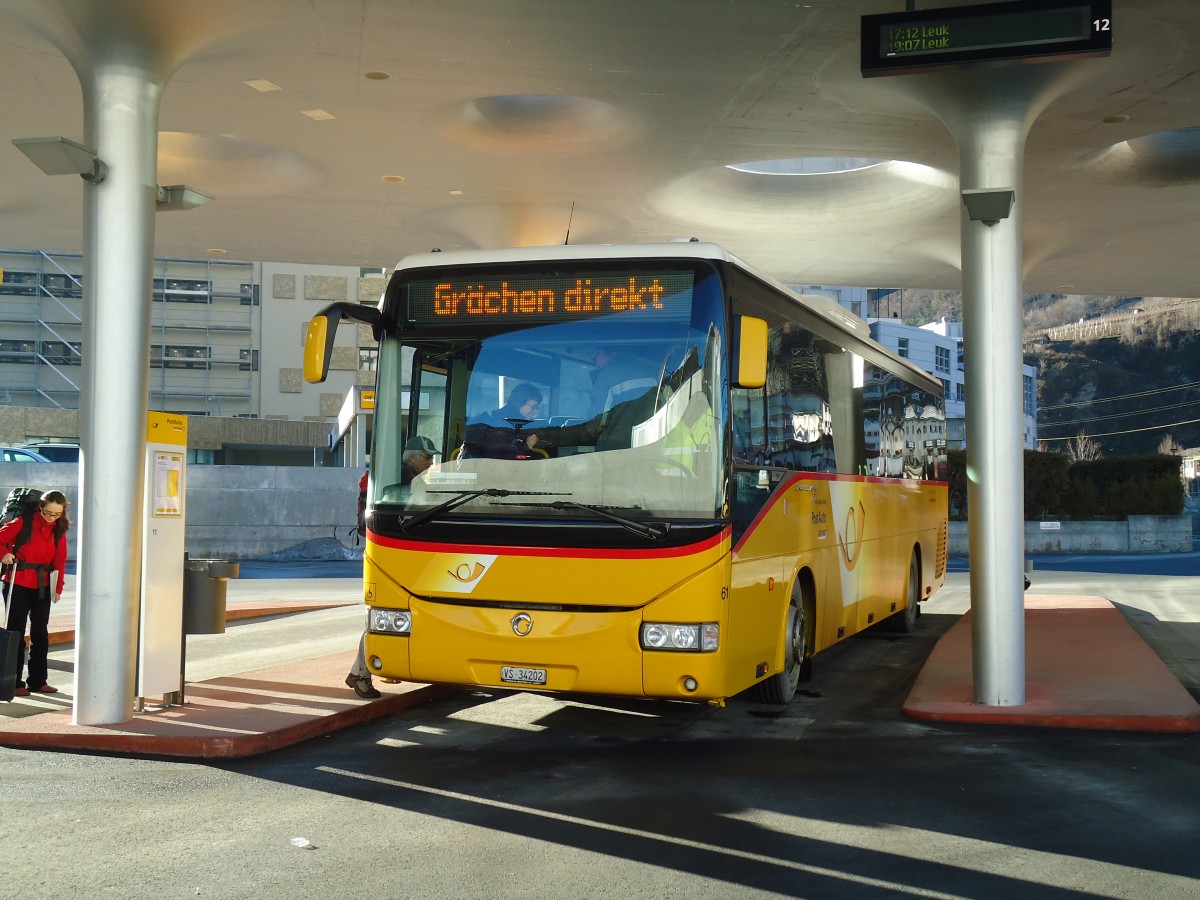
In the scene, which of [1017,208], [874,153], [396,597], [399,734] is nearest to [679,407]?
[396,597]

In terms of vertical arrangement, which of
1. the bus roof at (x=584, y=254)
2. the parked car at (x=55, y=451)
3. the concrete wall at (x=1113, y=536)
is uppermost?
the parked car at (x=55, y=451)

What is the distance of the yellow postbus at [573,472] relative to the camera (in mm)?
8273

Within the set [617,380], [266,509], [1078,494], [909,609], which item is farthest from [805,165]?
[617,380]

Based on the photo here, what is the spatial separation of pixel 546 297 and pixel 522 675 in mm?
2544

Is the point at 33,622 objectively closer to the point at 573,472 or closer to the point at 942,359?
the point at 573,472

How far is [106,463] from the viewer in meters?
9.33

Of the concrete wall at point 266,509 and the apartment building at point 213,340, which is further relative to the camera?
the apartment building at point 213,340

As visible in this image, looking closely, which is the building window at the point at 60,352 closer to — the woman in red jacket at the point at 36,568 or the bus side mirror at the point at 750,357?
the woman in red jacket at the point at 36,568

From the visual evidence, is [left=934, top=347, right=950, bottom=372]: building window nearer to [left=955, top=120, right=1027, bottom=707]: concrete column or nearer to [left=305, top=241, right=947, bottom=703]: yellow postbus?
[left=955, top=120, right=1027, bottom=707]: concrete column

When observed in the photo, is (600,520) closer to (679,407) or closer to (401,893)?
(679,407)

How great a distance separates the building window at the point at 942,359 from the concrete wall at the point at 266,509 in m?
71.5

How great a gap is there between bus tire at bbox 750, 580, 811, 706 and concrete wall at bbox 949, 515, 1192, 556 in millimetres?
30306

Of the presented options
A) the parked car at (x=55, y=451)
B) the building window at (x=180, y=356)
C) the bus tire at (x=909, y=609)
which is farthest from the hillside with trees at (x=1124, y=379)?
the bus tire at (x=909, y=609)

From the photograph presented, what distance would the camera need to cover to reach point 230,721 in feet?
30.6
